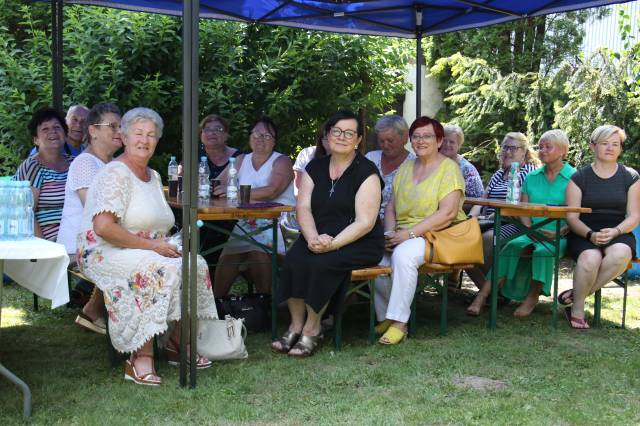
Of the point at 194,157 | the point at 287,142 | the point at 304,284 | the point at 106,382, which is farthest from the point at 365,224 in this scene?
the point at 287,142

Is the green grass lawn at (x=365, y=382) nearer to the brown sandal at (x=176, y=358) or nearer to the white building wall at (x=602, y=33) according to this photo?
the brown sandal at (x=176, y=358)

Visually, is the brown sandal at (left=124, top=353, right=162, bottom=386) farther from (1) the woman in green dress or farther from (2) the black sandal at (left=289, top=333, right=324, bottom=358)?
(1) the woman in green dress

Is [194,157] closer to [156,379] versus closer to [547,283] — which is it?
[156,379]

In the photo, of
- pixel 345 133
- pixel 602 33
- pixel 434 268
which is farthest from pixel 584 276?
pixel 602 33

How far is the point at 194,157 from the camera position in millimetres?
3512

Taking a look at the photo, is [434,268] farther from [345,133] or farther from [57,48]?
[57,48]

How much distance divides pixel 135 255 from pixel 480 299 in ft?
9.28

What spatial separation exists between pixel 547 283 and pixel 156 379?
122 inches

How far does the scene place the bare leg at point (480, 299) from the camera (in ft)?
18.2

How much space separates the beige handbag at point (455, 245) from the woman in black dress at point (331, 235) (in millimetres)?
341

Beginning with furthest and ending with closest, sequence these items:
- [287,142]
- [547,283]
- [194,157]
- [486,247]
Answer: [287,142] → [486,247] → [547,283] → [194,157]

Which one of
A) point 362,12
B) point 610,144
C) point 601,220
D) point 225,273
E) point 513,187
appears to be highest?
point 362,12

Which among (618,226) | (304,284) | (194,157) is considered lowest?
(304,284)

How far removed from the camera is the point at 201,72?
289 inches
